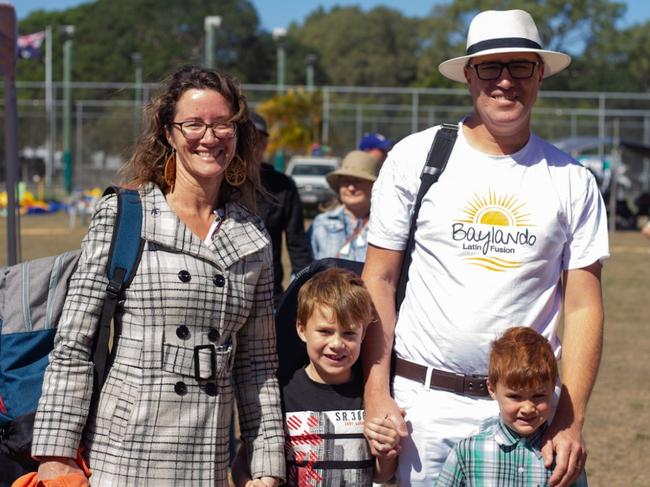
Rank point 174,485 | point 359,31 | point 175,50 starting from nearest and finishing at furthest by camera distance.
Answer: point 174,485 < point 175,50 < point 359,31

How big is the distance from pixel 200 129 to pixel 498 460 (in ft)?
4.32

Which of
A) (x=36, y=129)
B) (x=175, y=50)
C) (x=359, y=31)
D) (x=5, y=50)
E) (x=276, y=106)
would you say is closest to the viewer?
(x=5, y=50)

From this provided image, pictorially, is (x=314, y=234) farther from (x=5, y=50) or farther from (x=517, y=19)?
(x=517, y=19)

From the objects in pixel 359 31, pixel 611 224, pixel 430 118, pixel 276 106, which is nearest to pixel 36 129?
pixel 276 106

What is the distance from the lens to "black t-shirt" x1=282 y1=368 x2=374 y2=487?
3174mm

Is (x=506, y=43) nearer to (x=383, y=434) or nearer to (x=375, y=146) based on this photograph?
(x=383, y=434)

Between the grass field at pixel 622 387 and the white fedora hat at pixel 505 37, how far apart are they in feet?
13.1

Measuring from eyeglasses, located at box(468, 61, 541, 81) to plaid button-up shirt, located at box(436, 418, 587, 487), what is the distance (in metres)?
1.04

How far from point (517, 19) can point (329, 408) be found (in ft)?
4.37

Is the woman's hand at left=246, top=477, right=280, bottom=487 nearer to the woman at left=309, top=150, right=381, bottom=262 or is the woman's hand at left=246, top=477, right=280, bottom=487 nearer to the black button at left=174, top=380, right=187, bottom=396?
the black button at left=174, top=380, right=187, bottom=396

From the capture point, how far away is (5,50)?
20.6 feet

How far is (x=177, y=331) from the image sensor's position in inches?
112

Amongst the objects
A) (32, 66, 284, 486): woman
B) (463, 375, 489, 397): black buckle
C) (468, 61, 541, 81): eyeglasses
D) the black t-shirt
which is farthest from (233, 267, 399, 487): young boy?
(468, 61, 541, 81): eyeglasses

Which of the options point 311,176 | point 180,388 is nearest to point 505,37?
point 180,388
